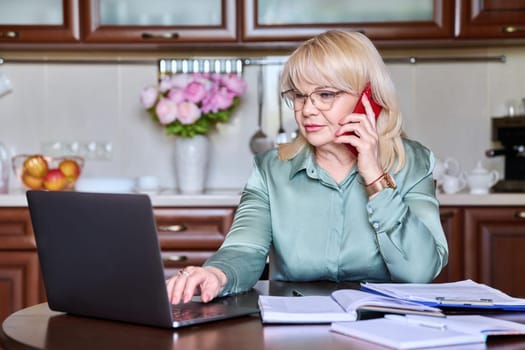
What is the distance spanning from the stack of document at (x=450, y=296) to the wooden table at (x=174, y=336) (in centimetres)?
3

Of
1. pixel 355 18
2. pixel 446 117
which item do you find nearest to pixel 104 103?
pixel 355 18

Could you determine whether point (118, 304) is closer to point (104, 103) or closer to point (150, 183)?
point (150, 183)

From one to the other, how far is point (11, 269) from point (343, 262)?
1.85 m

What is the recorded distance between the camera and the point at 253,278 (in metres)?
1.76

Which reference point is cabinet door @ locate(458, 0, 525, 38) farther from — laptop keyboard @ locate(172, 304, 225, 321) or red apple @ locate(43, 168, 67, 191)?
laptop keyboard @ locate(172, 304, 225, 321)

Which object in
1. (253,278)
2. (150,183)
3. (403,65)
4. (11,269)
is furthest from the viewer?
(403,65)

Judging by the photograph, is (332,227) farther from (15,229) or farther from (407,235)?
(15,229)

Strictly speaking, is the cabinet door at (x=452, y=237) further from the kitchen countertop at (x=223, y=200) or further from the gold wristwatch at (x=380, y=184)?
the gold wristwatch at (x=380, y=184)

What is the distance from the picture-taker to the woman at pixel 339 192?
178 centimetres

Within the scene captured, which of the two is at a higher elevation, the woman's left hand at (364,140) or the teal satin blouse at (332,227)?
the woman's left hand at (364,140)

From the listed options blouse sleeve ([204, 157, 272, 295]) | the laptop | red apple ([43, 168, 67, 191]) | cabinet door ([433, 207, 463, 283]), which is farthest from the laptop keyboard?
red apple ([43, 168, 67, 191])

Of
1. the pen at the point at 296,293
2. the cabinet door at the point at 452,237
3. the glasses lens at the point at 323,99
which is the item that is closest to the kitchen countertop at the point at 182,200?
the cabinet door at the point at 452,237

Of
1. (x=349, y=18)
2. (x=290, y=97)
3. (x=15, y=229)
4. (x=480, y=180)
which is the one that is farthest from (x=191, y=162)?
(x=290, y=97)

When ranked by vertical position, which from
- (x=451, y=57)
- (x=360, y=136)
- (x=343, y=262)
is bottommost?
(x=343, y=262)
